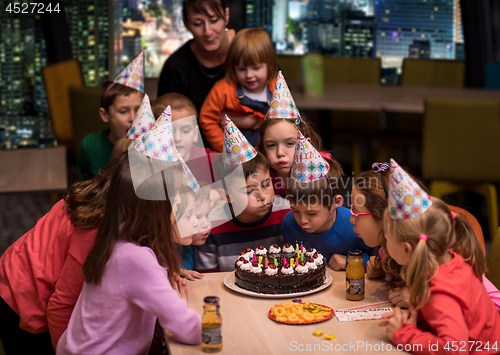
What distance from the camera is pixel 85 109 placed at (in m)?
3.92

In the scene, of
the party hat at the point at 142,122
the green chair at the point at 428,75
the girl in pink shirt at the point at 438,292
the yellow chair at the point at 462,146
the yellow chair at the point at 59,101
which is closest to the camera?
the girl in pink shirt at the point at 438,292

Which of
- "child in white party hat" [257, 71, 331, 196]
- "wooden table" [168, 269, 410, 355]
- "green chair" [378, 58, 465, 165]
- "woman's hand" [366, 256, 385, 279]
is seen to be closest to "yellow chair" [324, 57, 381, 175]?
"green chair" [378, 58, 465, 165]

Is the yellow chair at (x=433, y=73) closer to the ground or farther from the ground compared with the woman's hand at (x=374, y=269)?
farther from the ground

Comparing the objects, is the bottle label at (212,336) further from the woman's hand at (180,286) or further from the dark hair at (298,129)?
the dark hair at (298,129)

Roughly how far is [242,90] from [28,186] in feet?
4.04

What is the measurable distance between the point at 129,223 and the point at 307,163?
812 mm

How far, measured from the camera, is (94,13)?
6.01 m

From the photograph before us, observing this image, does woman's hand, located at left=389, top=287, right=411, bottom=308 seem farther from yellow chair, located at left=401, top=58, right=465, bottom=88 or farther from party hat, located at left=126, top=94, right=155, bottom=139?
yellow chair, located at left=401, top=58, right=465, bottom=88

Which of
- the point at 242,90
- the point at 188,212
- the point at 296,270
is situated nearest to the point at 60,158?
Answer: the point at 242,90

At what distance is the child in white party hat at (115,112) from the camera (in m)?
2.74

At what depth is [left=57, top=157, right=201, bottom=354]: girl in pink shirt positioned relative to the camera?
1.44 meters

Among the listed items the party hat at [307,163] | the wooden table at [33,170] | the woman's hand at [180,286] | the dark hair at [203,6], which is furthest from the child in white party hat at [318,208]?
the wooden table at [33,170]

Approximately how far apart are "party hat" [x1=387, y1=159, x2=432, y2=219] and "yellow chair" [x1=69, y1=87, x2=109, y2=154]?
2.90m

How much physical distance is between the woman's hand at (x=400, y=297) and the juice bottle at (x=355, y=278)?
87 millimetres
